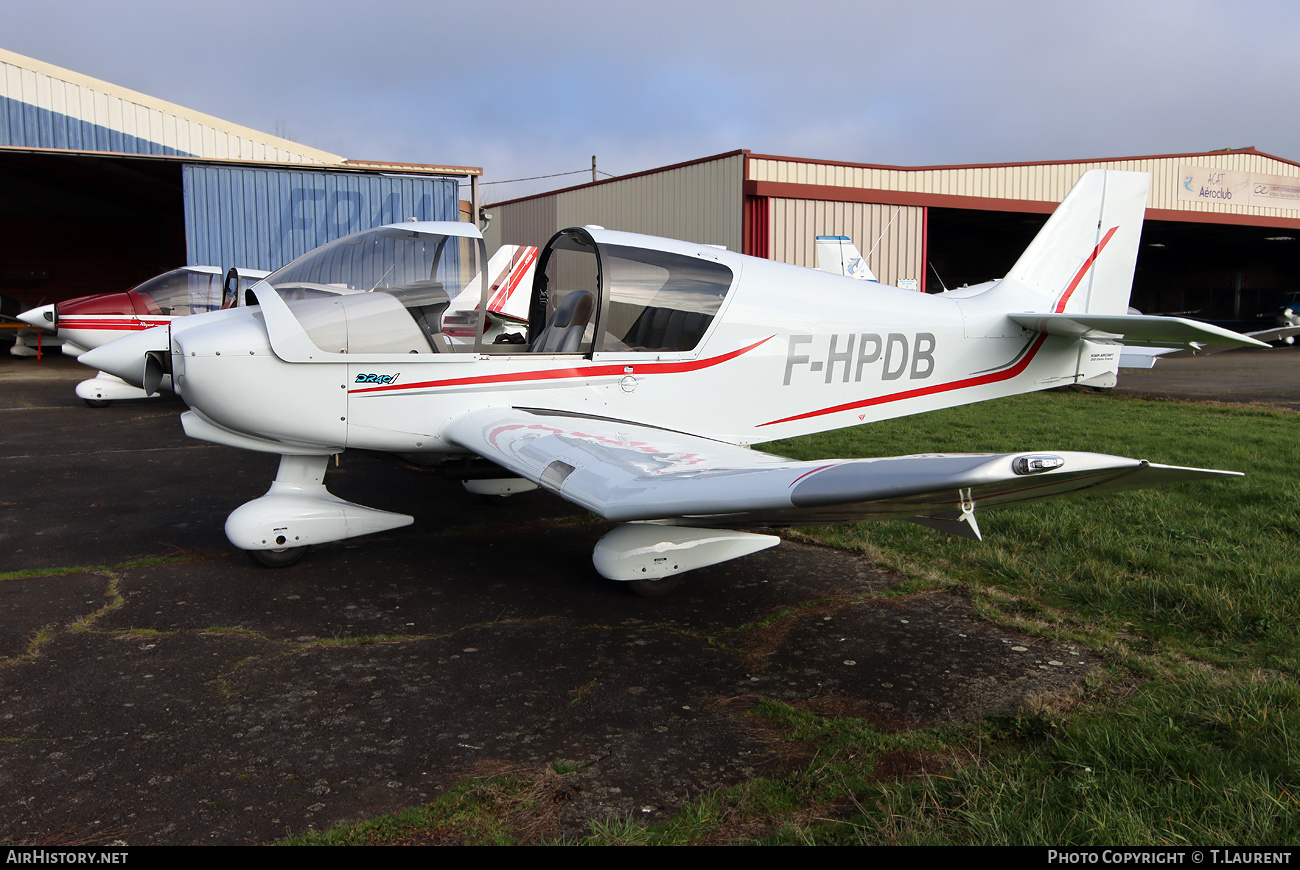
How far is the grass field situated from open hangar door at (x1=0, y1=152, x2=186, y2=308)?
27.0 m

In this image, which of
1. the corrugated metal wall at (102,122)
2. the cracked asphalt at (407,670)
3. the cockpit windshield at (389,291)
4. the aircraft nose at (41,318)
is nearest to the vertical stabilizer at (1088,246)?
the cracked asphalt at (407,670)

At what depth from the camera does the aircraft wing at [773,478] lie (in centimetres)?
225

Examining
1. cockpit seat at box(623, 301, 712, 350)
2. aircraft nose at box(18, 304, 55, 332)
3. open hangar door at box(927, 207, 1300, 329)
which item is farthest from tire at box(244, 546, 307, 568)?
open hangar door at box(927, 207, 1300, 329)

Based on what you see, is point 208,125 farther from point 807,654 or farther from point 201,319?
point 807,654

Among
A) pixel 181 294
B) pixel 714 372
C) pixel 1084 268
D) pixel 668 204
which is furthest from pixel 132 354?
pixel 668 204

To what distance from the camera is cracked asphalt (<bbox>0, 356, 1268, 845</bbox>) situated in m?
2.41

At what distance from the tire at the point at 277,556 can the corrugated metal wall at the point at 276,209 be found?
12.5 meters

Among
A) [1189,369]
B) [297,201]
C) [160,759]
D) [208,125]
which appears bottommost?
[160,759]

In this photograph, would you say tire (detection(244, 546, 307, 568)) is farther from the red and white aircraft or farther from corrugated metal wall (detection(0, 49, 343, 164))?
corrugated metal wall (detection(0, 49, 343, 164))

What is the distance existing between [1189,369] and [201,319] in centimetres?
2092

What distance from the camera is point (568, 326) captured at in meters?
4.95

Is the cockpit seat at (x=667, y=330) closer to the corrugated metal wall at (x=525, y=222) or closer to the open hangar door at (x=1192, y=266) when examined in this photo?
the corrugated metal wall at (x=525, y=222)
